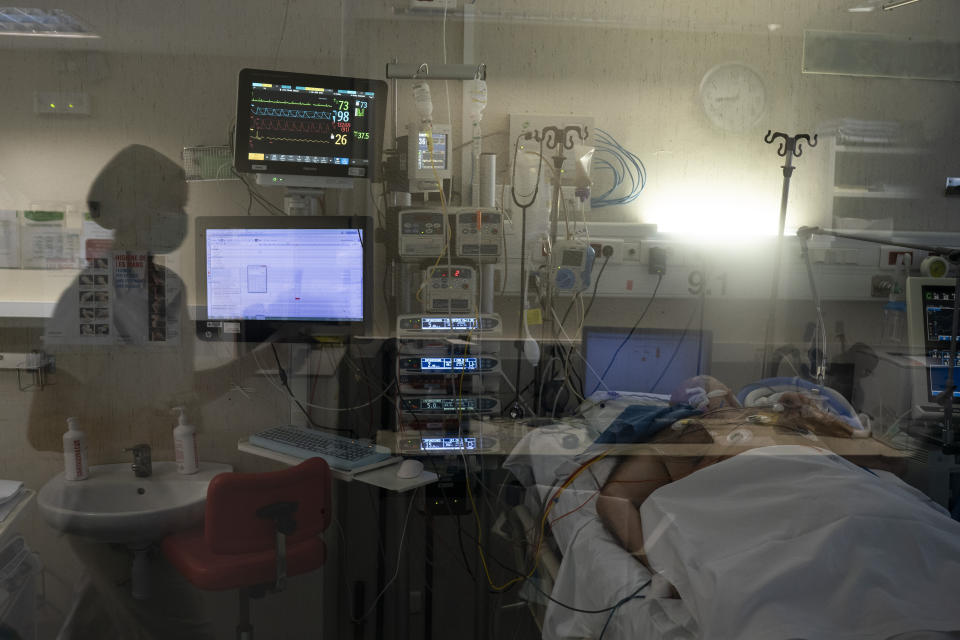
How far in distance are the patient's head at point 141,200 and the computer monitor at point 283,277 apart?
7 centimetres

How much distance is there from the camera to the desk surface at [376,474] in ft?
5.21

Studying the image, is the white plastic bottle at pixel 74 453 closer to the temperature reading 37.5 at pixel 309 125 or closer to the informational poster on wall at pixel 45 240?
the informational poster on wall at pixel 45 240

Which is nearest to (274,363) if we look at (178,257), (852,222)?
(178,257)

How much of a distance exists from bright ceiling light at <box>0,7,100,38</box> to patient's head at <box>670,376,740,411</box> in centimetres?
153

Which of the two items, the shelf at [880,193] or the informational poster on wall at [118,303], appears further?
the shelf at [880,193]

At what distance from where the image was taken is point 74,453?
1515 millimetres

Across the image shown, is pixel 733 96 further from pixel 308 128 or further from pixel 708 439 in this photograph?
pixel 308 128

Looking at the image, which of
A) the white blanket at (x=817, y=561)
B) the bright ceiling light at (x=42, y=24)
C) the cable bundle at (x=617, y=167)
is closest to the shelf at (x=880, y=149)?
the cable bundle at (x=617, y=167)

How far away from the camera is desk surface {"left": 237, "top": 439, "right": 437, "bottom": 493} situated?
1.59 m

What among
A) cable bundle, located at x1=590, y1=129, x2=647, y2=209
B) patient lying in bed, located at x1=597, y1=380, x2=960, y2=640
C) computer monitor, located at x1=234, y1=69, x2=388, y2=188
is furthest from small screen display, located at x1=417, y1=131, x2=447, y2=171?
patient lying in bed, located at x1=597, y1=380, x2=960, y2=640

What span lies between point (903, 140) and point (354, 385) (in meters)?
1.46

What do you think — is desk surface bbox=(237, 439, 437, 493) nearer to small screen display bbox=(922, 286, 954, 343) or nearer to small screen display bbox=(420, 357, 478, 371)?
small screen display bbox=(420, 357, 478, 371)

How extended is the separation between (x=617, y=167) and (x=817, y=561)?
0.98m

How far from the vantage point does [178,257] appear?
59.6 inches
